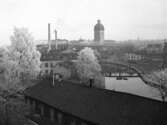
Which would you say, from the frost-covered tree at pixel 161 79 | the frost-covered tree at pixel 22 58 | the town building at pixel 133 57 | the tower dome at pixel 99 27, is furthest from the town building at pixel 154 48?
the frost-covered tree at pixel 22 58

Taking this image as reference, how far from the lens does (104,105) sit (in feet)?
44.5

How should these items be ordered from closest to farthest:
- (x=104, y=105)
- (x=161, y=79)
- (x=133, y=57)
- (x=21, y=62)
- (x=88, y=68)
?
(x=104, y=105)
(x=161, y=79)
(x=21, y=62)
(x=133, y=57)
(x=88, y=68)

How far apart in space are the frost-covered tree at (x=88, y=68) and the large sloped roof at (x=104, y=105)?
16150 millimetres

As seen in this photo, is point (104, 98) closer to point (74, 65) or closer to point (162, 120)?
point (162, 120)

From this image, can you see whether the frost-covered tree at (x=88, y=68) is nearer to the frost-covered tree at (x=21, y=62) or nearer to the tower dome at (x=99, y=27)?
the tower dome at (x=99, y=27)

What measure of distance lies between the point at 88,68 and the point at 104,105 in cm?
2305

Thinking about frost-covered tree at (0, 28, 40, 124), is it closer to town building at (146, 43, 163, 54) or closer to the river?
the river

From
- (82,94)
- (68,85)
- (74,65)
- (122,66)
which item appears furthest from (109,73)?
(82,94)

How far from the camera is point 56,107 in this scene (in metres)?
16.1

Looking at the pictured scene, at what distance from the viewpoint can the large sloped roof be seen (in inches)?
429

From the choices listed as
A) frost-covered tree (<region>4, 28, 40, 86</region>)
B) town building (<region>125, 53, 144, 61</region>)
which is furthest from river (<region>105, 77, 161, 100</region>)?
frost-covered tree (<region>4, 28, 40, 86</region>)

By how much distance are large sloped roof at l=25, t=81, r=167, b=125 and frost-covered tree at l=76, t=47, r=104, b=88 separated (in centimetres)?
1615

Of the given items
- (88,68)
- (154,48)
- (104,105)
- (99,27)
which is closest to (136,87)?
(154,48)

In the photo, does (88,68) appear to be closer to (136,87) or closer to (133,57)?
(133,57)
